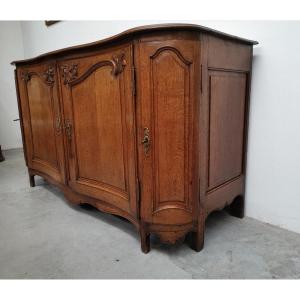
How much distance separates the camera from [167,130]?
119 cm

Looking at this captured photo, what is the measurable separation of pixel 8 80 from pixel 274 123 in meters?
3.61

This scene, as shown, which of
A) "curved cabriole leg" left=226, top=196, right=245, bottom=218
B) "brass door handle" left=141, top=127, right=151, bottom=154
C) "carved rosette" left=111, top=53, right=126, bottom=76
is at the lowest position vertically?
"curved cabriole leg" left=226, top=196, right=245, bottom=218

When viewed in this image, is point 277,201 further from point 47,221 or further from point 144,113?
point 47,221

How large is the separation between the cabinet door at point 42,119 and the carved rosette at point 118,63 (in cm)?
60

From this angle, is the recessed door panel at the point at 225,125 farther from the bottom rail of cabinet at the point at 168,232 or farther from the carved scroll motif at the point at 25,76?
the carved scroll motif at the point at 25,76

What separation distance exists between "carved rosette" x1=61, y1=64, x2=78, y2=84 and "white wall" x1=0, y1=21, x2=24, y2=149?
2672 millimetres

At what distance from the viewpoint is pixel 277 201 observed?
1.57 m

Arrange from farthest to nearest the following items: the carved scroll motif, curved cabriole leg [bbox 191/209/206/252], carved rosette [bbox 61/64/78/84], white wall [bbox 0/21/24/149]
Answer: white wall [bbox 0/21/24/149] → the carved scroll motif → carved rosette [bbox 61/64/78/84] → curved cabriole leg [bbox 191/209/206/252]

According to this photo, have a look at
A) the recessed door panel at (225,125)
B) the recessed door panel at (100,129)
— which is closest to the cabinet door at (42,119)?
the recessed door panel at (100,129)

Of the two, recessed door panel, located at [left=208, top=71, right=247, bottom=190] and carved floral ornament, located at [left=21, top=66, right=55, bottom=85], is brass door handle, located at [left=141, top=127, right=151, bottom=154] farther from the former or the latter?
carved floral ornament, located at [left=21, top=66, right=55, bottom=85]

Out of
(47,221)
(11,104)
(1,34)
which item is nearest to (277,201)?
(47,221)

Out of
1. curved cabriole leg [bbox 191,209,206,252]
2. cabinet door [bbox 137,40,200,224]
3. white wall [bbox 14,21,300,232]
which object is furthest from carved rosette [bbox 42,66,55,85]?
curved cabriole leg [bbox 191,209,206,252]

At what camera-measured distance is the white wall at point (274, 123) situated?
1406 mm

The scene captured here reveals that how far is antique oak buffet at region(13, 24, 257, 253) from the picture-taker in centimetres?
114
